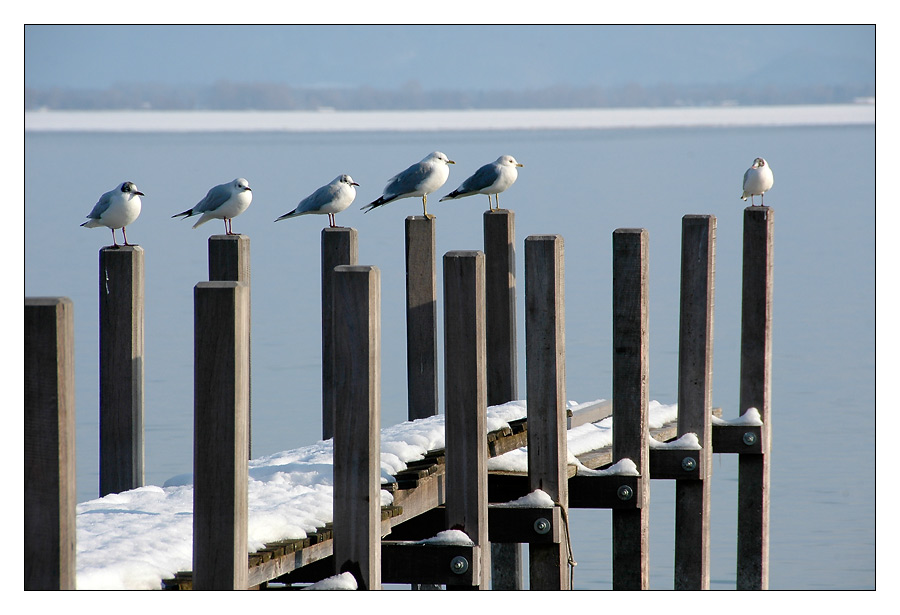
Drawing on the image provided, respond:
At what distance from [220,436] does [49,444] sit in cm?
68

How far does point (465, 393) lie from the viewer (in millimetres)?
6664

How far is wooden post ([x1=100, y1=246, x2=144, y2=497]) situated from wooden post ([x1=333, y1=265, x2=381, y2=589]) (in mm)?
2340

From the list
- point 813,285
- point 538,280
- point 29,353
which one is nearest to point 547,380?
point 538,280

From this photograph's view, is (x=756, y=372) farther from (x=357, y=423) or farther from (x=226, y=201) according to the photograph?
(x=357, y=423)

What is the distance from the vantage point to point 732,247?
29750 mm

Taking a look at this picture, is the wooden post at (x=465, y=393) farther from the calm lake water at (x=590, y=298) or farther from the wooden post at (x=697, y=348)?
the calm lake water at (x=590, y=298)

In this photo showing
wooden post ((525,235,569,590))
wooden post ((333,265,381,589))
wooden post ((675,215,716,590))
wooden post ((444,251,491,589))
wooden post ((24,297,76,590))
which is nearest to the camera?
wooden post ((24,297,76,590))

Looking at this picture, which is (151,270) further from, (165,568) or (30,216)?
(165,568)

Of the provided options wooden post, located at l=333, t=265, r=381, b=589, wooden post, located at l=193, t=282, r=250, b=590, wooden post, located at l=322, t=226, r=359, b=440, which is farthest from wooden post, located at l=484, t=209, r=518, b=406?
wooden post, located at l=193, t=282, r=250, b=590

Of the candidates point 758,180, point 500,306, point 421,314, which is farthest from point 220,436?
point 758,180

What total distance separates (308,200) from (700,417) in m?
3.61

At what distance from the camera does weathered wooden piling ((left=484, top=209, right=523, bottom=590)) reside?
9.22 meters

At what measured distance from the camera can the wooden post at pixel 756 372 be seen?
9352 millimetres

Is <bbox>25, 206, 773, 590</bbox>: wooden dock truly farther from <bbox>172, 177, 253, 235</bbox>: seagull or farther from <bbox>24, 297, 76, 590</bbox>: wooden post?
<bbox>172, 177, 253, 235</bbox>: seagull
